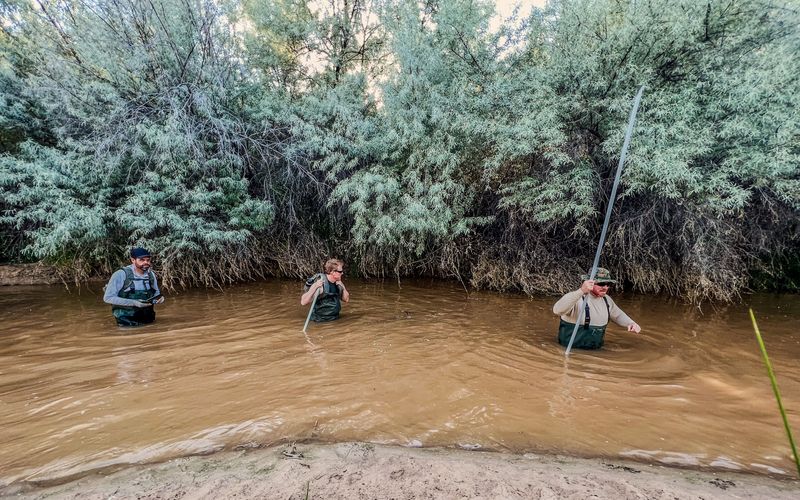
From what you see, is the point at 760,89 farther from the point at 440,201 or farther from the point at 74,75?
the point at 74,75

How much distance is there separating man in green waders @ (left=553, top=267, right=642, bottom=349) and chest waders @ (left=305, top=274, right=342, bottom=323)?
3279 millimetres

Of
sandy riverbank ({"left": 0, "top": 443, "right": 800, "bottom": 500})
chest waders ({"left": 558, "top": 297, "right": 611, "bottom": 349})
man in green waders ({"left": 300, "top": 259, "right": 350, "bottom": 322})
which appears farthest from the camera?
man in green waders ({"left": 300, "top": 259, "right": 350, "bottom": 322})

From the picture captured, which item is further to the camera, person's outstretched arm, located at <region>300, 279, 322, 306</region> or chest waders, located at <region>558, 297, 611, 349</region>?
person's outstretched arm, located at <region>300, 279, 322, 306</region>

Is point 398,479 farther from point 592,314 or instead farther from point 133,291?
point 133,291

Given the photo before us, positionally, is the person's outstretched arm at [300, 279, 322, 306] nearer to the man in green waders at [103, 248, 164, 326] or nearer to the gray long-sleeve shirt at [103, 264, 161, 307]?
the man in green waders at [103, 248, 164, 326]

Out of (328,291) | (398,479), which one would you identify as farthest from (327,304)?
(398,479)

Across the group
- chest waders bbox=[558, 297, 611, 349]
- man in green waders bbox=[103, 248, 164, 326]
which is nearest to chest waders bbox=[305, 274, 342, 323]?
man in green waders bbox=[103, 248, 164, 326]

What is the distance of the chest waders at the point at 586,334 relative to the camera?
16.4ft

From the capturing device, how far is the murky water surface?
10.1 feet

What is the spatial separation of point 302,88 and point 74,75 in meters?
4.89

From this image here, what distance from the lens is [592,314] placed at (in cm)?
498

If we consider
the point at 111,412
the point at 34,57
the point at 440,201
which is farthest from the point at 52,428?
the point at 34,57

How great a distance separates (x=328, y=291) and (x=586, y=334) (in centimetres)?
371

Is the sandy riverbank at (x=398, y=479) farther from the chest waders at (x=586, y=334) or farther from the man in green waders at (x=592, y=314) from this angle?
the chest waders at (x=586, y=334)
